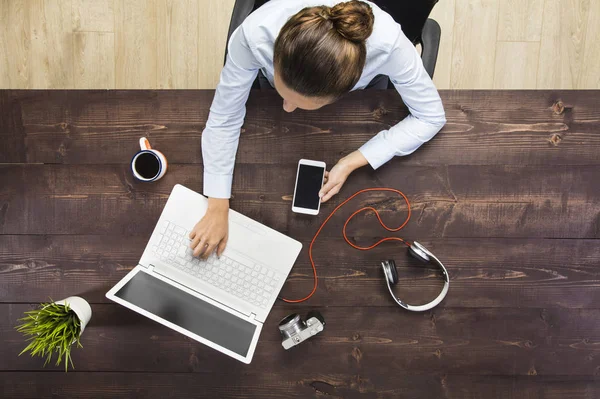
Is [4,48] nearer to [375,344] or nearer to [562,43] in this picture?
[375,344]

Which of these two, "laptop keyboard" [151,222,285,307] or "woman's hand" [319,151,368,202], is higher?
"woman's hand" [319,151,368,202]

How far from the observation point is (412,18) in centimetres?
107

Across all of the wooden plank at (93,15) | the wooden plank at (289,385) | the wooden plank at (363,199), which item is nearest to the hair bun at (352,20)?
the wooden plank at (363,199)

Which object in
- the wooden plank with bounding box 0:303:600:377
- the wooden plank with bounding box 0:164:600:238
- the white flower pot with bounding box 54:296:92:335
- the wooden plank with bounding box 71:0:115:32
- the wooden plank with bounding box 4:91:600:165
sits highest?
the wooden plank with bounding box 71:0:115:32

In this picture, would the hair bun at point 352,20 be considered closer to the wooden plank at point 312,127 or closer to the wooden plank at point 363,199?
the wooden plank at point 312,127

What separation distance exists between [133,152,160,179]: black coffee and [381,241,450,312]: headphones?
0.66 metres

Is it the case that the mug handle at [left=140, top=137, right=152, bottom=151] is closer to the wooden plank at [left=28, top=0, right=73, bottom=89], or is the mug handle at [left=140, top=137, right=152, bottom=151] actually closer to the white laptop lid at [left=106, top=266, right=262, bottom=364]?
the white laptop lid at [left=106, top=266, right=262, bottom=364]

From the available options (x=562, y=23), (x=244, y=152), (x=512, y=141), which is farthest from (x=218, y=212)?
(x=562, y=23)

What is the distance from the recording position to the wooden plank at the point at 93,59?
171 cm

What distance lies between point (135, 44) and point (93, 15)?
0.62 feet

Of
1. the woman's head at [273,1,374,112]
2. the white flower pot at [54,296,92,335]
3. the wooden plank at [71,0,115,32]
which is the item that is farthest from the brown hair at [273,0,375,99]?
the wooden plank at [71,0,115,32]

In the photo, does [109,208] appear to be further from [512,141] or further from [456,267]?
[512,141]

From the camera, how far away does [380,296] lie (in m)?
1.21

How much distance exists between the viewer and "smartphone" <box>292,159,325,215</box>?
1186 millimetres
